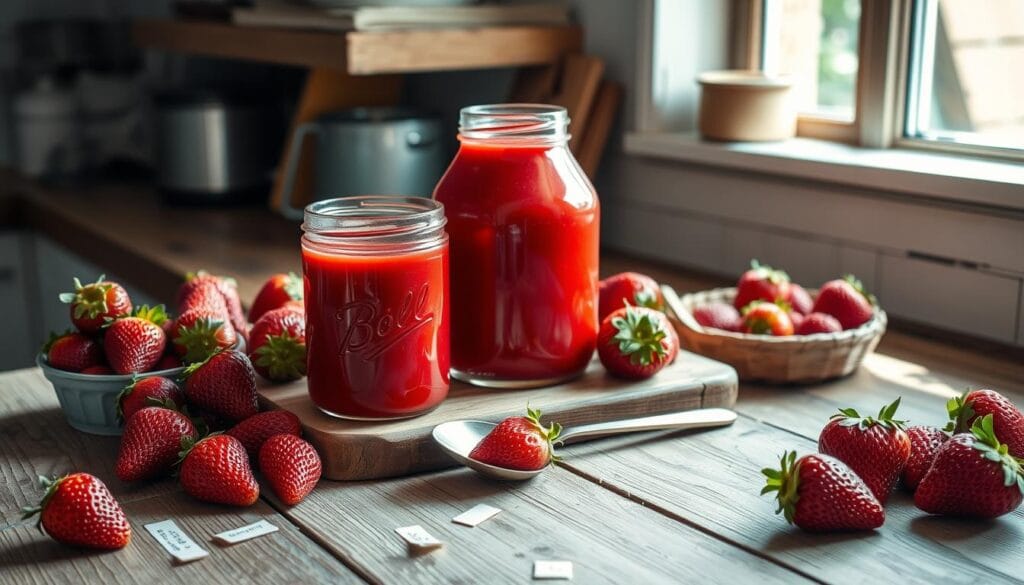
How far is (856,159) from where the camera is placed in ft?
4.96

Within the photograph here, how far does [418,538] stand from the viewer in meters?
0.84

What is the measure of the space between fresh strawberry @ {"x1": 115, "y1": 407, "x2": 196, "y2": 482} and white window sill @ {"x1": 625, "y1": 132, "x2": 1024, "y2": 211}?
0.92 m

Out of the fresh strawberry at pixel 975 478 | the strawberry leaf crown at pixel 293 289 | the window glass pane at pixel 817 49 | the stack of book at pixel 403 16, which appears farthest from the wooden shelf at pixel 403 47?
the fresh strawberry at pixel 975 478

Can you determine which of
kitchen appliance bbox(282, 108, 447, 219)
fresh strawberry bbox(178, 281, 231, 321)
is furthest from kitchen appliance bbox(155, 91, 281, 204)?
fresh strawberry bbox(178, 281, 231, 321)

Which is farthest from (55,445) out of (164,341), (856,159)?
(856,159)

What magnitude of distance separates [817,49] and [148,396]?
1.14 meters

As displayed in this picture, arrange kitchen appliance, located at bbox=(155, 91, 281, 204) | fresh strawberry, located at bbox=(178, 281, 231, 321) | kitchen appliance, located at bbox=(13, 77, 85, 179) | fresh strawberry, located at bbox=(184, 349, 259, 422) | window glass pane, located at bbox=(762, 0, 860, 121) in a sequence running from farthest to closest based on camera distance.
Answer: kitchen appliance, located at bbox=(13, 77, 85, 179)
kitchen appliance, located at bbox=(155, 91, 281, 204)
window glass pane, located at bbox=(762, 0, 860, 121)
fresh strawberry, located at bbox=(178, 281, 231, 321)
fresh strawberry, located at bbox=(184, 349, 259, 422)

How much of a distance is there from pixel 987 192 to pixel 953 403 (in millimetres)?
465

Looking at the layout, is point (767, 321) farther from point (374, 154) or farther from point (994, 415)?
point (374, 154)

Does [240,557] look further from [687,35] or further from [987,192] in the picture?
[687,35]

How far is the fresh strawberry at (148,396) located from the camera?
0.98 m

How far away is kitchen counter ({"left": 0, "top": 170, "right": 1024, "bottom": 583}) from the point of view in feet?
2.64

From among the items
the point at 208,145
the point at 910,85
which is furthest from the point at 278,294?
the point at 208,145

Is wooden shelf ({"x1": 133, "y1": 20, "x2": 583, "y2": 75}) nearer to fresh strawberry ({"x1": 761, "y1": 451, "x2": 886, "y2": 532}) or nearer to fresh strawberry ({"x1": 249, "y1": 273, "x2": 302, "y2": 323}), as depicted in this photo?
fresh strawberry ({"x1": 249, "y1": 273, "x2": 302, "y2": 323})
